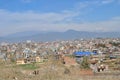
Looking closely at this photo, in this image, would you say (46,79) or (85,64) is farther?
(85,64)

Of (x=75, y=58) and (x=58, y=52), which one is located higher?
(x=58, y=52)

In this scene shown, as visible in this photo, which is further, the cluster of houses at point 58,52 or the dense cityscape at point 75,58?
the cluster of houses at point 58,52

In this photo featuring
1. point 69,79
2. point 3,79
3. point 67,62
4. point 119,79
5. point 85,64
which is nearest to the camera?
point 3,79

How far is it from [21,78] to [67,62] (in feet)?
107

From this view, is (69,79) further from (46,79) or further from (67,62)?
(67,62)

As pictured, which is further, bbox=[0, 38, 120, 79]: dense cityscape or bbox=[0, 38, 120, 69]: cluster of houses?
bbox=[0, 38, 120, 69]: cluster of houses

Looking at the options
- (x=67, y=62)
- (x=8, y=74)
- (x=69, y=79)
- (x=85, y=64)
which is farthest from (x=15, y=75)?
(x=67, y=62)

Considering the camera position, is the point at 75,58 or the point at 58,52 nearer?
the point at 75,58

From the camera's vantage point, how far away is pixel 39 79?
17.4 metres

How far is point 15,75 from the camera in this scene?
18.4m

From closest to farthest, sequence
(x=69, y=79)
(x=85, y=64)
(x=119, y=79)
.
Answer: (x=69, y=79), (x=119, y=79), (x=85, y=64)

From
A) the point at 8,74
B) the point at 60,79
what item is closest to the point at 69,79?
the point at 60,79

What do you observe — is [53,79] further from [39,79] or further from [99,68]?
[99,68]

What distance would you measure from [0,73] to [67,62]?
3222 centimetres
